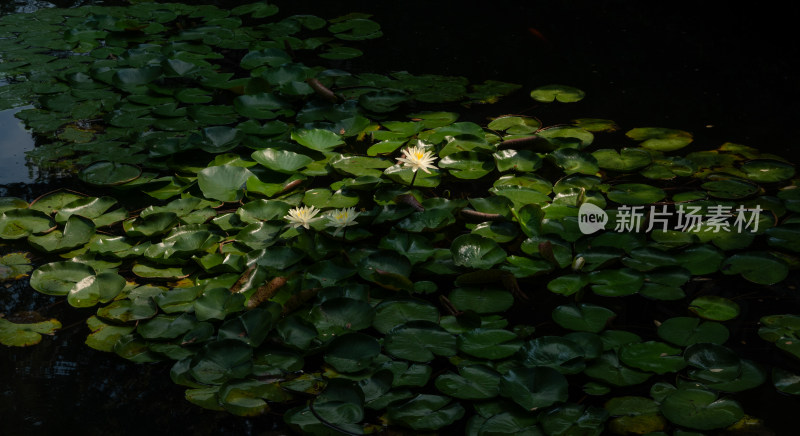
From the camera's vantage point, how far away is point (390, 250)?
1.81m

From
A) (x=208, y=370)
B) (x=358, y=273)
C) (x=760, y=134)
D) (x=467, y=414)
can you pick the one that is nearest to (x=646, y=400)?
(x=467, y=414)

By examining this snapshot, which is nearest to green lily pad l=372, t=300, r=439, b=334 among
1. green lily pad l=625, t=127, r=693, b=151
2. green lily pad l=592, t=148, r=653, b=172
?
green lily pad l=592, t=148, r=653, b=172

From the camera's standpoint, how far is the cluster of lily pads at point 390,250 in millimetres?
1451

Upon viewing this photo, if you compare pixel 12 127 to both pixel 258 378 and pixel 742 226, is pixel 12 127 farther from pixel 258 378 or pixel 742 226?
pixel 742 226

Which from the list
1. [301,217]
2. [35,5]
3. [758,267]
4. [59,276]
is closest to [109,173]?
[59,276]

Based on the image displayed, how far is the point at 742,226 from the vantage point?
1962mm

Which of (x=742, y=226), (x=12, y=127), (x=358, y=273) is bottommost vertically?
(x=12, y=127)

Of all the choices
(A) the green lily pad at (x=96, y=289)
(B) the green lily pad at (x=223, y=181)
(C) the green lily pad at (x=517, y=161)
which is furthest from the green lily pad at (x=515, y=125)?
(A) the green lily pad at (x=96, y=289)

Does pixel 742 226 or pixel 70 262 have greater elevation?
pixel 742 226

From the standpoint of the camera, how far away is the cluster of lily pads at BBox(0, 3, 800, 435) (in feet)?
4.76

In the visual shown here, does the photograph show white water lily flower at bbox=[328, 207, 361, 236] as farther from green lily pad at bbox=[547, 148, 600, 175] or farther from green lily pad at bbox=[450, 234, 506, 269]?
green lily pad at bbox=[547, 148, 600, 175]

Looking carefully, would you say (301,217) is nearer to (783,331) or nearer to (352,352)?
(352,352)

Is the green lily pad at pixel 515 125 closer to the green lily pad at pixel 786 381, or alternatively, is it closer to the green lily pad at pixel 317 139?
the green lily pad at pixel 317 139

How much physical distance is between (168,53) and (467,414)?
2492mm
